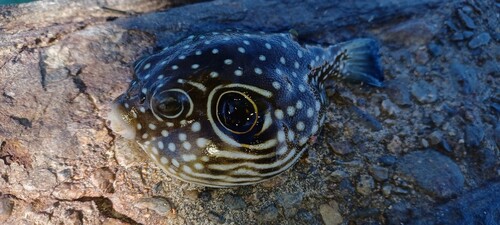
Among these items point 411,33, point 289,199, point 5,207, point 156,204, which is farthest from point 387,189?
point 5,207

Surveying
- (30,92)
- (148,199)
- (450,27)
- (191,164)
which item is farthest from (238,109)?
(450,27)

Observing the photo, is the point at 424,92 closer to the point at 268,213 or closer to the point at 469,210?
the point at 469,210

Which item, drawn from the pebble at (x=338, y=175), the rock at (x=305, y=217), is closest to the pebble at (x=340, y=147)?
the pebble at (x=338, y=175)

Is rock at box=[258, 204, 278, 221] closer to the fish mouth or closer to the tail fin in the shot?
the fish mouth

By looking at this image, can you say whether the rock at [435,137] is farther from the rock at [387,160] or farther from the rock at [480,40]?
the rock at [480,40]

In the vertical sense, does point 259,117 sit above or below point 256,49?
below

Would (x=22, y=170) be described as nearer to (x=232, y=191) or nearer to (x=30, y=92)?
(x=30, y=92)
